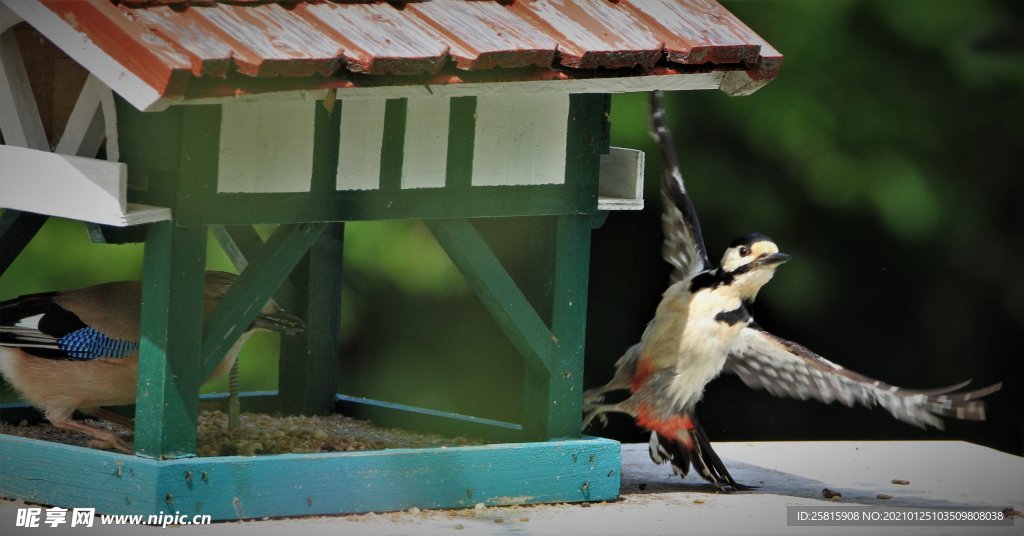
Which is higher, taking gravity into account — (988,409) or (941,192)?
(941,192)

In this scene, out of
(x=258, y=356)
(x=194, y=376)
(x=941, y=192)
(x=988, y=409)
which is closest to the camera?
(x=194, y=376)

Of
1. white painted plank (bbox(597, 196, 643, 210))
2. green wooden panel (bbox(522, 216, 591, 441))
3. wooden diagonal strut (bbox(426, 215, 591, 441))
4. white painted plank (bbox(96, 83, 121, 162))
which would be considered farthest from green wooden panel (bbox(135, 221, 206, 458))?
white painted plank (bbox(597, 196, 643, 210))

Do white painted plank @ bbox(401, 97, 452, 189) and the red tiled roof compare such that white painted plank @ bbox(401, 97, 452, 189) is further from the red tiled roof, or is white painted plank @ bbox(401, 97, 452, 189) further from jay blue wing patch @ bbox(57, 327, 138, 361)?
jay blue wing patch @ bbox(57, 327, 138, 361)

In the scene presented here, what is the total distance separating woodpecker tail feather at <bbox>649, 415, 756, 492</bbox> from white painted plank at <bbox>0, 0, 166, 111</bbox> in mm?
2710

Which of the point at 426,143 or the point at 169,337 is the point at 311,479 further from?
the point at 426,143

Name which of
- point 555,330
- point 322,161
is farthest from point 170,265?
point 555,330

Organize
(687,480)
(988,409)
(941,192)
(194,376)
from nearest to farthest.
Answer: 1. (194,376)
2. (687,480)
3. (941,192)
4. (988,409)

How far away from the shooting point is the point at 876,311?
10.9 m

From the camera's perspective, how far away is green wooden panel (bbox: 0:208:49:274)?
6332 millimetres

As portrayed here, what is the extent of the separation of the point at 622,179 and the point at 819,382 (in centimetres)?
115

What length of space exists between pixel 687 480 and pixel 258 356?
3.59 metres

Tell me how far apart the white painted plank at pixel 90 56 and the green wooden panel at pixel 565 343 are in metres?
1.66

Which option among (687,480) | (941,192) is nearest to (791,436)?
(941,192)

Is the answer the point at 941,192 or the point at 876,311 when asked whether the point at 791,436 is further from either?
the point at 941,192
